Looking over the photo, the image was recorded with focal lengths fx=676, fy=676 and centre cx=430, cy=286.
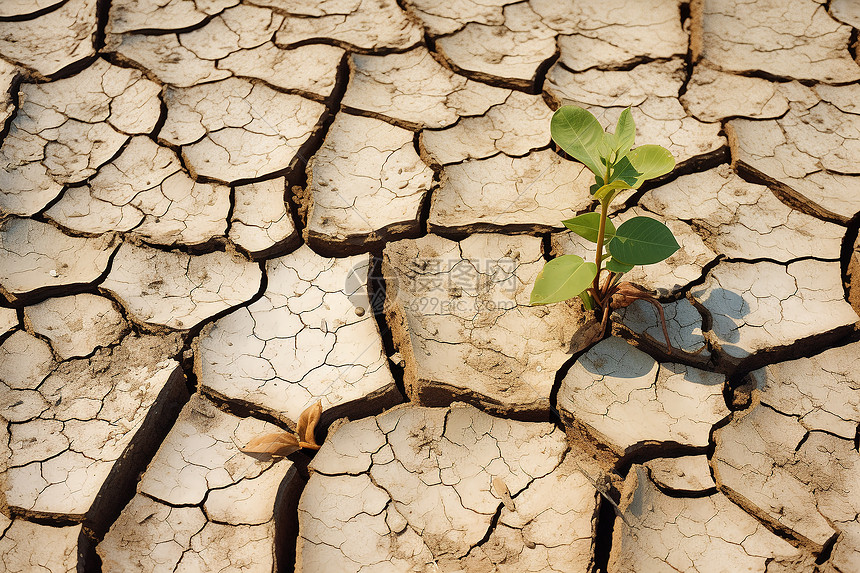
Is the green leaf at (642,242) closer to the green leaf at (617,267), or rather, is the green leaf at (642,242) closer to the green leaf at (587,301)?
the green leaf at (617,267)

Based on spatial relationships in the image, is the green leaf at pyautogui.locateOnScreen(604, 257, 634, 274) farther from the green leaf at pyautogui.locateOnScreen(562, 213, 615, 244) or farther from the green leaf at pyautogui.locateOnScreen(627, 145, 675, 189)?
the green leaf at pyautogui.locateOnScreen(627, 145, 675, 189)

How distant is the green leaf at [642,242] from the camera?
5.75 feet

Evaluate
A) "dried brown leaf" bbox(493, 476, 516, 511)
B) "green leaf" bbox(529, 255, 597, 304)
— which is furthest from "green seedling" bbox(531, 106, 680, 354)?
"dried brown leaf" bbox(493, 476, 516, 511)

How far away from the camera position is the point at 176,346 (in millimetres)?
2014

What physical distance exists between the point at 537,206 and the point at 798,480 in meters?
1.12

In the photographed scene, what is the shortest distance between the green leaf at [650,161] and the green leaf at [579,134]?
92mm

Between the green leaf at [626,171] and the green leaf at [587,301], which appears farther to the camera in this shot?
the green leaf at [587,301]

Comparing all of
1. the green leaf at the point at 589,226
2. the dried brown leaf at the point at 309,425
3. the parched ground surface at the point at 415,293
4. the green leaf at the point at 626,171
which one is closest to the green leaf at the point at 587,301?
the parched ground surface at the point at 415,293

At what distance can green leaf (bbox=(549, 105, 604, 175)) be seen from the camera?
1792 millimetres

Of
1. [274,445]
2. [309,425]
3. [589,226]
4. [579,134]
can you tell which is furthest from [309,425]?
[579,134]

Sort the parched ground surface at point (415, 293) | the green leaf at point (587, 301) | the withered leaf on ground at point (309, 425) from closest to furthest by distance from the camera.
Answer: the parched ground surface at point (415, 293), the withered leaf on ground at point (309, 425), the green leaf at point (587, 301)

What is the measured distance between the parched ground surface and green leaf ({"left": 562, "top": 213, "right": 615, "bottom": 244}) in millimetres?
310

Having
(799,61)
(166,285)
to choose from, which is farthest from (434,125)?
(799,61)

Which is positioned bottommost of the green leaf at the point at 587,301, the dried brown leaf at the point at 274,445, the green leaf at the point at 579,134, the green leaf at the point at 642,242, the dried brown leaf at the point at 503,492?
the dried brown leaf at the point at 503,492
